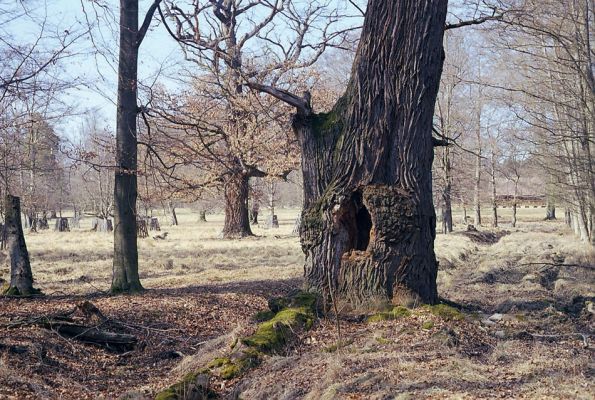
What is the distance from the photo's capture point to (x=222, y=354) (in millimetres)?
6941

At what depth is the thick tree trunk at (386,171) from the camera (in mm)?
8305

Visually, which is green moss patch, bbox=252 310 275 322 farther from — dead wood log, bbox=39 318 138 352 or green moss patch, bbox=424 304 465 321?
green moss patch, bbox=424 304 465 321

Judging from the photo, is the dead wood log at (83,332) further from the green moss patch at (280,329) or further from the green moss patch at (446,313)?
the green moss patch at (446,313)

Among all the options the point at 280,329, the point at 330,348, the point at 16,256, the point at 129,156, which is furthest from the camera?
the point at 129,156

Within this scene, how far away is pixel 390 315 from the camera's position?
7.81 metres

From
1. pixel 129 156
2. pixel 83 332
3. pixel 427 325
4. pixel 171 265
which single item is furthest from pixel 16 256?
pixel 427 325

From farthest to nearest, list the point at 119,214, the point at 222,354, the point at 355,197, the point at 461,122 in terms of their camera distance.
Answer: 1. the point at 461,122
2. the point at 119,214
3. the point at 355,197
4. the point at 222,354

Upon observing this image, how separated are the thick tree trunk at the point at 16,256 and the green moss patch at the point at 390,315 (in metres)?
6.28

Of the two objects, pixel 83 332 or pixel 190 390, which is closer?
pixel 190 390

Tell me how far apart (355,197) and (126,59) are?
225 inches

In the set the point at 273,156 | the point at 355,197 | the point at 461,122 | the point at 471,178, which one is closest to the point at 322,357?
the point at 355,197

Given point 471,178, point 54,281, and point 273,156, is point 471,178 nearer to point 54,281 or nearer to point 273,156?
point 273,156

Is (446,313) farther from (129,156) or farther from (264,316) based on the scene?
(129,156)

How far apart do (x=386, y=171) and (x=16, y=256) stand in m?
6.74
